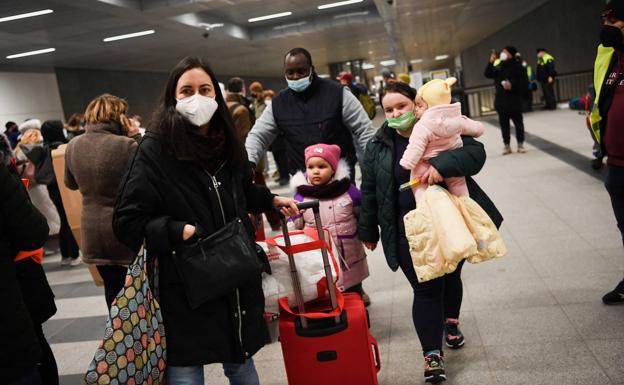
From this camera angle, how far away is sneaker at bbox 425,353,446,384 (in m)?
2.99

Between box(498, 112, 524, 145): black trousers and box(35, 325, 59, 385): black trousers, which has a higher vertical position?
box(498, 112, 524, 145): black trousers

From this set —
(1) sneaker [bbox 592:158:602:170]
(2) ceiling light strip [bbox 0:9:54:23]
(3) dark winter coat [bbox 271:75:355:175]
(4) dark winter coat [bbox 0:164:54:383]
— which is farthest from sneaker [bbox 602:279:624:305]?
(2) ceiling light strip [bbox 0:9:54:23]

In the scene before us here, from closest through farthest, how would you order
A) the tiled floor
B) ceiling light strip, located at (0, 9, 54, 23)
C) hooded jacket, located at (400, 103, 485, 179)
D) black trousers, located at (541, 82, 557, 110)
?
hooded jacket, located at (400, 103, 485, 179) < the tiled floor < ceiling light strip, located at (0, 9, 54, 23) < black trousers, located at (541, 82, 557, 110)

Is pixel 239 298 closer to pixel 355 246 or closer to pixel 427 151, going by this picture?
pixel 427 151

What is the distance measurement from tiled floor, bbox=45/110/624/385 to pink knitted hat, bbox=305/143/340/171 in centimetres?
121

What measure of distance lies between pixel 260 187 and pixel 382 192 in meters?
0.75

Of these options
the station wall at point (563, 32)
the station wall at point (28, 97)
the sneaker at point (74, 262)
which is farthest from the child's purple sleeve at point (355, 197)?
the station wall at point (563, 32)

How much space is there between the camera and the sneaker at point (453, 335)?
11.2ft

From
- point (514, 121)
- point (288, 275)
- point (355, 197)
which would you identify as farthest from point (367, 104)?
point (288, 275)

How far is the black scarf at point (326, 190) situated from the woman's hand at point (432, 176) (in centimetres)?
89

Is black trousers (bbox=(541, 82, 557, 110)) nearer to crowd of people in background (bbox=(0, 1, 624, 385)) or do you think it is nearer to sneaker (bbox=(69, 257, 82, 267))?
sneaker (bbox=(69, 257, 82, 267))

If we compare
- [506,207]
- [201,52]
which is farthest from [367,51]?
[506,207]

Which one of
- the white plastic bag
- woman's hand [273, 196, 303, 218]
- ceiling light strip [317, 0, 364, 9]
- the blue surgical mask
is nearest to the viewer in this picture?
woman's hand [273, 196, 303, 218]

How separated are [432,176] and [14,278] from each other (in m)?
1.89
